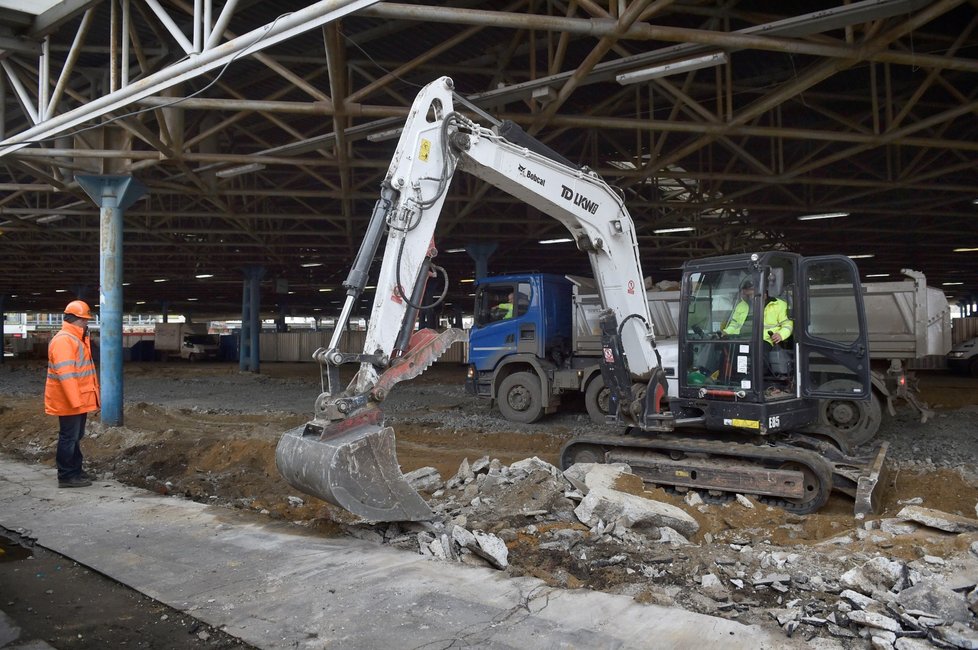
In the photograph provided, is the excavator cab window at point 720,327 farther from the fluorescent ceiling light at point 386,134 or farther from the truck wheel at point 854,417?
the fluorescent ceiling light at point 386,134

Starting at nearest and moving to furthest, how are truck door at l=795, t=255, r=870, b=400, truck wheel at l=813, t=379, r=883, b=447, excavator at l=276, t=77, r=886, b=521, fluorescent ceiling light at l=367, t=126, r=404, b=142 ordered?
1. excavator at l=276, t=77, r=886, b=521
2. truck door at l=795, t=255, r=870, b=400
3. truck wheel at l=813, t=379, r=883, b=447
4. fluorescent ceiling light at l=367, t=126, r=404, b=142

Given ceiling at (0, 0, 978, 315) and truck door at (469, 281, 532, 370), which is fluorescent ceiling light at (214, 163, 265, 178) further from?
truck door at (469, 281, 532, 370)

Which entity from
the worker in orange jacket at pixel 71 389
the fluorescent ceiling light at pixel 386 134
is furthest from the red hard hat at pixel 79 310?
the fluorescent ceiling light at pixel 386 134

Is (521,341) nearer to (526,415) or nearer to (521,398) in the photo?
(521,398)

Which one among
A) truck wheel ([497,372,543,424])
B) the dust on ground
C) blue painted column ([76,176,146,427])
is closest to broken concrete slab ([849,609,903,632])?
the dust on ground

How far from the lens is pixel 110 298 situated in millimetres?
12477

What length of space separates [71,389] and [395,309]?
4.33 m

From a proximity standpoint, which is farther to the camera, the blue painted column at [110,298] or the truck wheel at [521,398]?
the truck wheel at [521,398]

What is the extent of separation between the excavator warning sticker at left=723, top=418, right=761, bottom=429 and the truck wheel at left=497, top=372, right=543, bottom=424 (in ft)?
18.1

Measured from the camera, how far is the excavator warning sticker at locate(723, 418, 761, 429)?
6965 millimetres

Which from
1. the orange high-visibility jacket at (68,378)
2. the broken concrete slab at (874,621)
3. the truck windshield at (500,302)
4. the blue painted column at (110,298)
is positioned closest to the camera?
the broken concrete slab at (874,621)

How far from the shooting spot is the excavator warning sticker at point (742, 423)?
6965 mm

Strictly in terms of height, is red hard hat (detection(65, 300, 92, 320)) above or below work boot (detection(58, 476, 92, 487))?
above

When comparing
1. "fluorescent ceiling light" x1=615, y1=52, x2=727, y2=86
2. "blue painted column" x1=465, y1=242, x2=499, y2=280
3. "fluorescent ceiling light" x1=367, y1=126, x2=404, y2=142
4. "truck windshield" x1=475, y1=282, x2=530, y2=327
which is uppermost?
"fluorescent ceiling light" x1=615, y1=52, x2=727, y2=86
